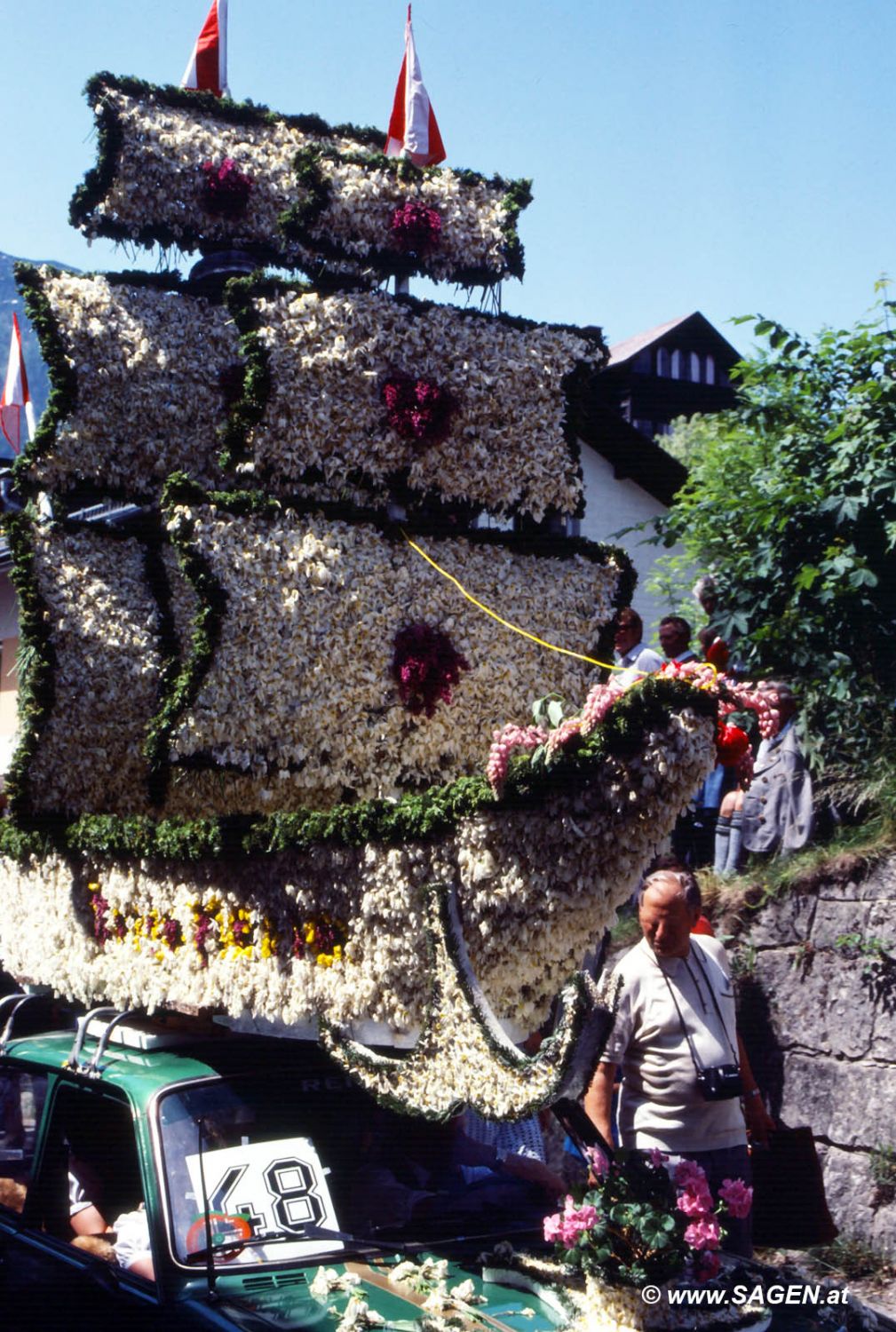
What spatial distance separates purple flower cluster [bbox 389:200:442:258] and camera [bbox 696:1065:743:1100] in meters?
5.28

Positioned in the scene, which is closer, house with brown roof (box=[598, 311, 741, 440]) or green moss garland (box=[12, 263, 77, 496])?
green moss garland (box=[12, 263, 77, 496])

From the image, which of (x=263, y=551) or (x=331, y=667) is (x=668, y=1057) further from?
(x=263, y=551)

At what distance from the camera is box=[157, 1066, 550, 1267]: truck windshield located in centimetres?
427

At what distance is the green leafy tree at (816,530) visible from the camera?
899 cm

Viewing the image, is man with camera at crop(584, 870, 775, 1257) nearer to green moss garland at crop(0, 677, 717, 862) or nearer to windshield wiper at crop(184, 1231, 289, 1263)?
green moss garland at crop(0, 677, 717, 862)

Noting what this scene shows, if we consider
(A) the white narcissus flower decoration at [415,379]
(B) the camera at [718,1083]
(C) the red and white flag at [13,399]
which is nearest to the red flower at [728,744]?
(B) the camera at [718,1083]

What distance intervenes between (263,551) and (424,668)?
1035 millimetres

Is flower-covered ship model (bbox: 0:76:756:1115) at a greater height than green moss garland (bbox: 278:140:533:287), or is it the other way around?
green moss garland (bbox: 278:140:533:287)

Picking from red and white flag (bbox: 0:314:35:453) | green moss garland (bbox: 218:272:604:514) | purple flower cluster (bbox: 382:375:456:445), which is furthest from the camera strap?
red and white flag (bbox: 0:314:35:453)

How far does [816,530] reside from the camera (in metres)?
9.46

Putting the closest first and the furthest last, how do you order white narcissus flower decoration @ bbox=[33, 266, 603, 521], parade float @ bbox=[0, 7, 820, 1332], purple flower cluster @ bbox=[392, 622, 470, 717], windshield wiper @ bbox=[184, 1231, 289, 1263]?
1. windshield wiper @ bbox=[184, 1231, 289, 1263]
2. parade float @ bbox=[0, 7, 820, 1332]
3. purple flower cluster @ bbox=[392, 622, 470, 717]
4. white narcissus flower decoration @ bbox=[33, 266, 603, 521]

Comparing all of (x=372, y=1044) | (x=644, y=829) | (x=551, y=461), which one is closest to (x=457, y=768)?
(x=551, y=461)

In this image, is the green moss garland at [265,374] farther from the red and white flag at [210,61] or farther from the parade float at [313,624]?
the red and white flag at [210,61]

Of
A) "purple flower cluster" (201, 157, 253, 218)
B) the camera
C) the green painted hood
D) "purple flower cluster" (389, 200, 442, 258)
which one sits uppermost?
"purple flower cluster" (201, 157, 253, 218)
